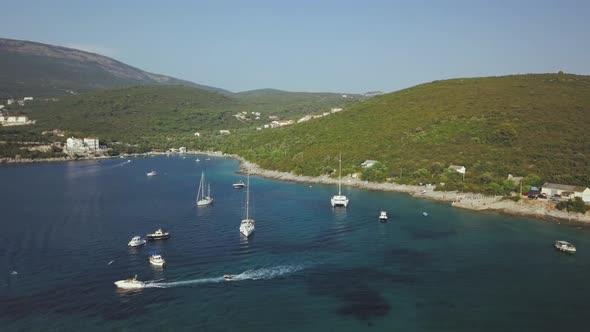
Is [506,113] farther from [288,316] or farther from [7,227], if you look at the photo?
[7,227]

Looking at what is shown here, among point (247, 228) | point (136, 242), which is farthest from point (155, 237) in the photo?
point (247, 228)

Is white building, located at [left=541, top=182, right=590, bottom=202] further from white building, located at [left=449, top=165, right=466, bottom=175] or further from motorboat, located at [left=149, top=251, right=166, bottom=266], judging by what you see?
motorboat, located at [left=149, top=251, right=166, bottom=266]

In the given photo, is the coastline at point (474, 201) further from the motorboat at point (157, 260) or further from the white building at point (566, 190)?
the motorboat at point (157, 260)

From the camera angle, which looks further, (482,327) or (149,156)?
(149,156)

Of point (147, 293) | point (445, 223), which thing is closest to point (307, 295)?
point (147, 293)

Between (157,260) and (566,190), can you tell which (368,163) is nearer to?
(566,190)

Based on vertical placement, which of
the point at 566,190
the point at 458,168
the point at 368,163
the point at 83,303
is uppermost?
the point at 458,168
